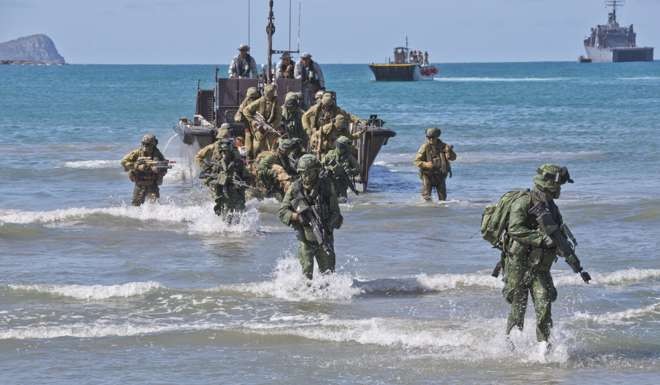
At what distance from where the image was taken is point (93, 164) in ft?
101

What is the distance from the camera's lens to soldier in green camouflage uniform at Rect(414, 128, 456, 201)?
19.7 m

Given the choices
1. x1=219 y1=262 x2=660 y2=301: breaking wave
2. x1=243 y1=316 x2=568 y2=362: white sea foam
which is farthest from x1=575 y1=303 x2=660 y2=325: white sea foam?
x1=219 y1=262 x2=660 y2=301: breaking wave

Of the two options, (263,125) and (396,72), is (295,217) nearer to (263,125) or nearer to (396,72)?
(263,125)

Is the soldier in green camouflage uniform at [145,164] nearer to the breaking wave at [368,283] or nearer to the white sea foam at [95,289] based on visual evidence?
the breaking wave at [368,283]

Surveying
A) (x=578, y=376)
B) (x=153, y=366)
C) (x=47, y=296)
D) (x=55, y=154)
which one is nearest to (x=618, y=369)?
(x=578, y=376)

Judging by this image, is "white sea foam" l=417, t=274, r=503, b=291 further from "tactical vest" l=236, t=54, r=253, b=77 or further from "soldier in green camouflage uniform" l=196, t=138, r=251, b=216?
"tactical vest" l=236, t=54, r=253, b=77

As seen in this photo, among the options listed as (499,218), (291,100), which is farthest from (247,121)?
(499,218)

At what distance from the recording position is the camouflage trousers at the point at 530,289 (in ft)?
34.4

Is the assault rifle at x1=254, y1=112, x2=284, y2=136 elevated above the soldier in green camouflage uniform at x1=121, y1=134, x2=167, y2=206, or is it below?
above

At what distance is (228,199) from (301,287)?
4243 millimetres

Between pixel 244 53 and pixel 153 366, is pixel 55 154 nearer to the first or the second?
pixel 244 53

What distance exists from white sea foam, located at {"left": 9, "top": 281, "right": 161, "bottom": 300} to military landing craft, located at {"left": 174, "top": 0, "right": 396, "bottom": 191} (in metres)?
7.71

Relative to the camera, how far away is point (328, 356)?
11219 millimetres

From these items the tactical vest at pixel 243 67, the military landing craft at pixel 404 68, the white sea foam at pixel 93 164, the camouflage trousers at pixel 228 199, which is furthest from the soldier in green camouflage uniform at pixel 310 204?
the military landing craft at pixel 404 68
